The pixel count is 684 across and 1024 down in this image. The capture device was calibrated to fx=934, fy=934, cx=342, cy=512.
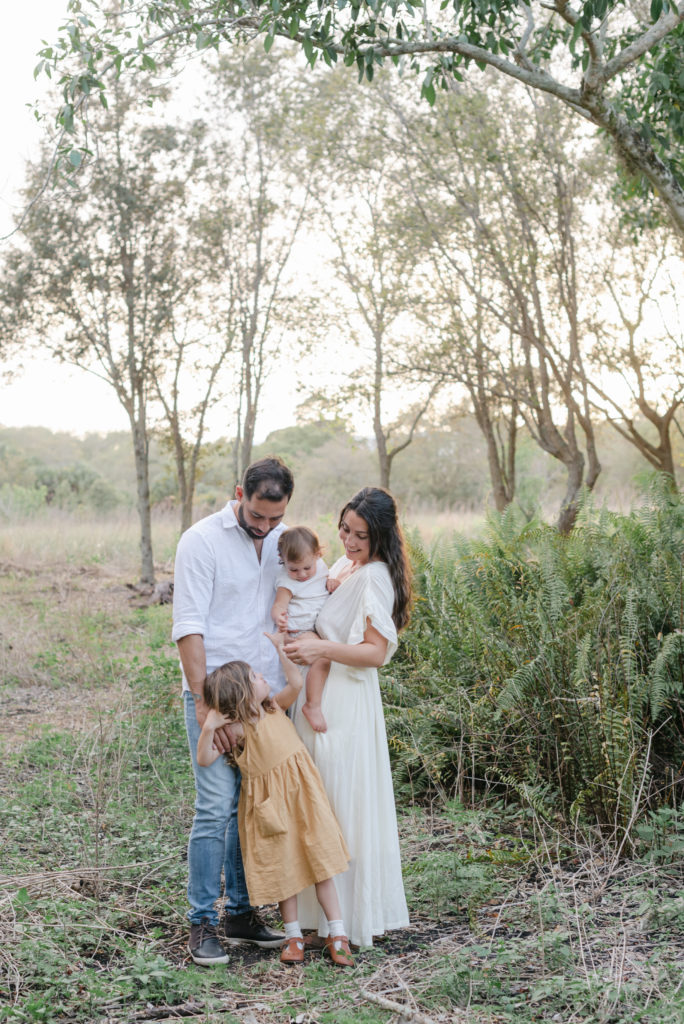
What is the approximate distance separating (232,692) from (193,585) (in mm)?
481

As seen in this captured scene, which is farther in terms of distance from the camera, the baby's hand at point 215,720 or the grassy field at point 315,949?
the baby's hand at point 215,720

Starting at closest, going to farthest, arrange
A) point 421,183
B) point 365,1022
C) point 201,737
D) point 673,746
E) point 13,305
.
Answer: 1. point 365,1022
2. point 201,737
3. point 673,746
4. point 421,183
5. point 13,305

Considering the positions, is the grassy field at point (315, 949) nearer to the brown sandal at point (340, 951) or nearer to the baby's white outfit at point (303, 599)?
the brown sandal at point (340, 951)

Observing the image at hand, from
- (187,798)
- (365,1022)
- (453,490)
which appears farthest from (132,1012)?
(453,490)

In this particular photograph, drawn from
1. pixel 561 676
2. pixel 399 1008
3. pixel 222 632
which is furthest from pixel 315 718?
pixel 561 676

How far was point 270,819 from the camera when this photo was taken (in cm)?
390

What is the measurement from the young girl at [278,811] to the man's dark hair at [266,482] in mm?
713

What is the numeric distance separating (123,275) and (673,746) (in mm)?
14385

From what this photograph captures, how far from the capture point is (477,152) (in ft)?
43.6

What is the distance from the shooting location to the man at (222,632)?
3.94 meters

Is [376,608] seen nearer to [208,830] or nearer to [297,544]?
[297,544]

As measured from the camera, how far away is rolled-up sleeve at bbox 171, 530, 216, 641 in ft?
12.9

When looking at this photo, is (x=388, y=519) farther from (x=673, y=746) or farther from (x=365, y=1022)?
(x=673, y=746)

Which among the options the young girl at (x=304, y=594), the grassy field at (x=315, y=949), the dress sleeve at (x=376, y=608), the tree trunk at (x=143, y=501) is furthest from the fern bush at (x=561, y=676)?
the tree trunk at (x=143, y=501)
